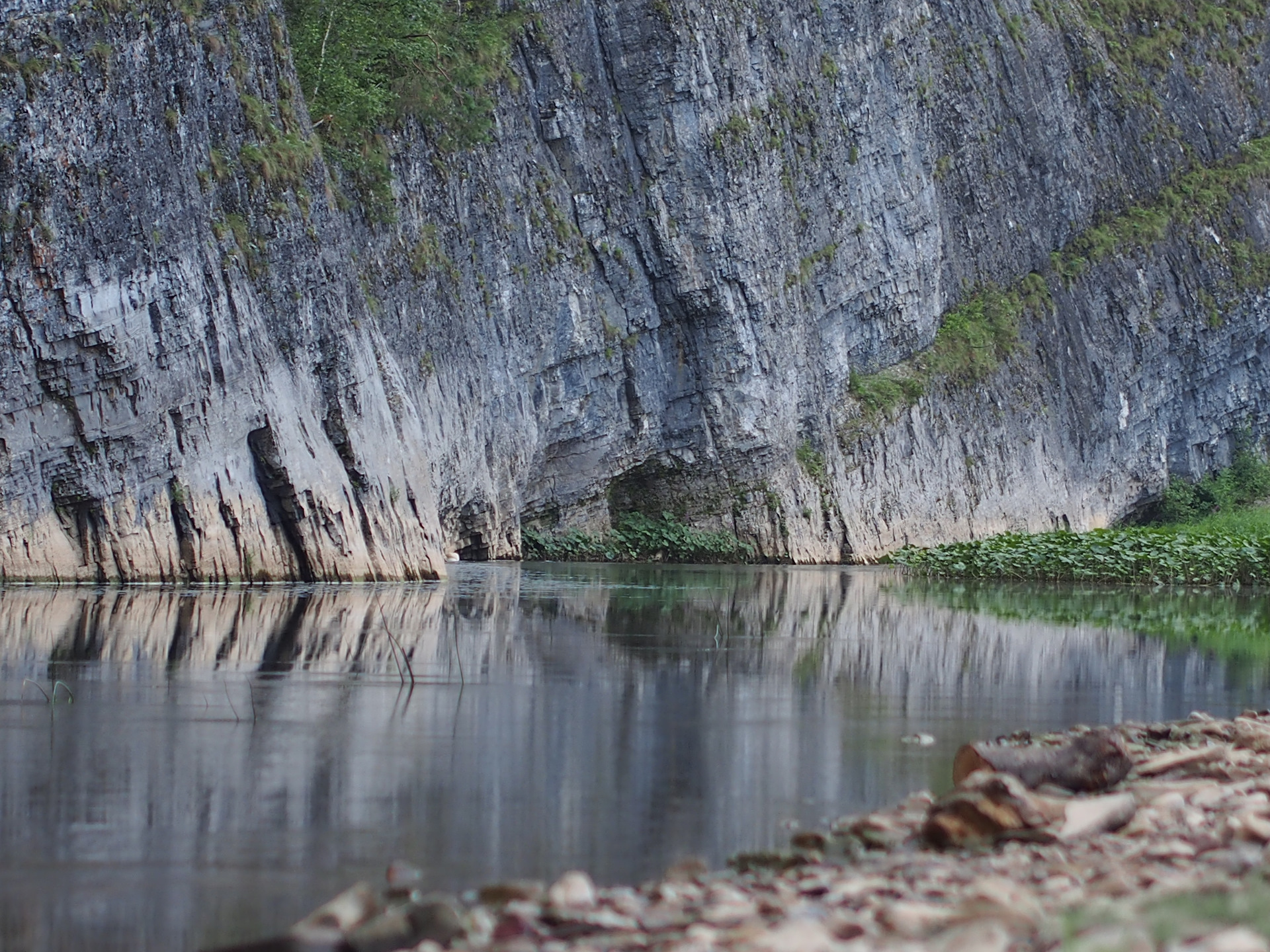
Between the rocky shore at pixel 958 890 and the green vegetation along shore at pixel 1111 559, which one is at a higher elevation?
the green vegetation along shore at pixel 1111 559

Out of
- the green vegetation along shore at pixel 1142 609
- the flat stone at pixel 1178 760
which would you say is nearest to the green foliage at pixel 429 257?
the green vegetation along shore at pixel 1142 609

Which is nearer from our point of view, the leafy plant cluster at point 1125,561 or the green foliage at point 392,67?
the green foliage at point 392,67

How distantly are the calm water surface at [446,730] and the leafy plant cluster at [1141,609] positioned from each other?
33 centimetres

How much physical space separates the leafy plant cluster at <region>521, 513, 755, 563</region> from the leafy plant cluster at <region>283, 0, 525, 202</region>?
12.0 metres

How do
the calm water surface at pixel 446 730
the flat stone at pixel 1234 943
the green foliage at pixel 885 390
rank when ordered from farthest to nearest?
the green foliage at pixel 885 390 < the calm water surface at pixel 446 730 < the flat stone at pixel 1234 943

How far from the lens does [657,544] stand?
45938 mm

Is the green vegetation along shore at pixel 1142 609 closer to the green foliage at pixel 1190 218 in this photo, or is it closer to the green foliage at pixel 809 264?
the green foliage at pixel 809 264

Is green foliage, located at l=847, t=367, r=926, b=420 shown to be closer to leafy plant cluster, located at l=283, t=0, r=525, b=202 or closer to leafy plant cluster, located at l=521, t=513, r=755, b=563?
leafy plant cluster, located at l=521, t=513, r=755, b=563

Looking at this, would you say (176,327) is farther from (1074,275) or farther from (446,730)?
(1074,275)

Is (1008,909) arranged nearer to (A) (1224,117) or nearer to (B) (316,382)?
(B) (316,382)

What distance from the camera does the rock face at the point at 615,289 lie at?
2219 centimetres

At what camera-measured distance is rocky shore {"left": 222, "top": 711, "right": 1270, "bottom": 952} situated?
502 cm

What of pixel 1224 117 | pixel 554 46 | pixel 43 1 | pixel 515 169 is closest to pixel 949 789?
pixel 43 1

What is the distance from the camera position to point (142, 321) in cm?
2258
